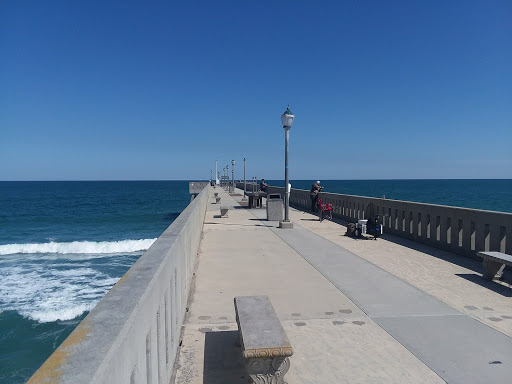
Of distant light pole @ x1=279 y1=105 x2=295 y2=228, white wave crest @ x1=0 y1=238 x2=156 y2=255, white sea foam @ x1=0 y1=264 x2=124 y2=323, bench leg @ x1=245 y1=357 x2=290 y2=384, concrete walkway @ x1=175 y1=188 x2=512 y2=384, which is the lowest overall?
white wave crest @ x1=0 y1=238 x2=156 y2=255

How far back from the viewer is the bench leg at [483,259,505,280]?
6974mm

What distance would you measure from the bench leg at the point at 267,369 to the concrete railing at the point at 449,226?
20.5ft

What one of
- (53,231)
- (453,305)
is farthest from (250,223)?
(53,231)

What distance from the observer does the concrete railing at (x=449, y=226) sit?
799cm

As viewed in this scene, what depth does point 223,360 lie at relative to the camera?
4141mm

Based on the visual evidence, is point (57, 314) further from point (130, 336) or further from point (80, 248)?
point (80, 248)

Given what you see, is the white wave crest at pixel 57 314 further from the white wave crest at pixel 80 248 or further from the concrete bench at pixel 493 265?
the white wave crest at pixel 80 248

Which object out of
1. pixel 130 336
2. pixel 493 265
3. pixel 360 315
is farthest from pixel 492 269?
pixel 130 336

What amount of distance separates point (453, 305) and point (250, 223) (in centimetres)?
1038

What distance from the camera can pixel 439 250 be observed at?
9.80m

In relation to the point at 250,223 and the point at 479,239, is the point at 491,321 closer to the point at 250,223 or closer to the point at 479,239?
the point at 479,239

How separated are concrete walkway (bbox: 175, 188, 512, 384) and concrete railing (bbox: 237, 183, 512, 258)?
43 centimetres

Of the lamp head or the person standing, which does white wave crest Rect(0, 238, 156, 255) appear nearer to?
the person standing

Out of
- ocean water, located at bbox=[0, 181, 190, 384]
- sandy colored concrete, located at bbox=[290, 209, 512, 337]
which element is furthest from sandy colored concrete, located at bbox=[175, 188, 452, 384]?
ocean water, located at bbox=[0, 181, 190, 384]
